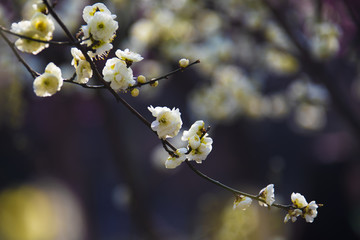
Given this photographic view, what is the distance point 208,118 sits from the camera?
337cm

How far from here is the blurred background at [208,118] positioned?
2729 millimetres

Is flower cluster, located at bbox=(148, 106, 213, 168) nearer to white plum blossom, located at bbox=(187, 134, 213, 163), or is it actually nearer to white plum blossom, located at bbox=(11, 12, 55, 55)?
white plum blossom, located at bbox=(187, 134, 213, 163)

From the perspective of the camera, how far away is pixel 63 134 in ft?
18.8

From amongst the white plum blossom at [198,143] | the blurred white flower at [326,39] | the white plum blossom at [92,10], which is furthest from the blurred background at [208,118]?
the white plum blossom at [198,143]

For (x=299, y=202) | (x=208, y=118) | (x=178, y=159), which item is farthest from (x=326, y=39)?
(x=178, y=159)

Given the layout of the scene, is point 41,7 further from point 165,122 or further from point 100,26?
point 165,122

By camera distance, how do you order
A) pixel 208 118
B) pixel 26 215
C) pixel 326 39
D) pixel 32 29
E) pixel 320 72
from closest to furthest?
pixel 32 29 → pixel 326 39 → pixel 320 72 → pixel 208 118 → pixel 26 215

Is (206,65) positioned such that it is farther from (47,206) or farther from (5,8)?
(47,206)

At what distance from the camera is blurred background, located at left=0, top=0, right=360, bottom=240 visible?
8.95ft

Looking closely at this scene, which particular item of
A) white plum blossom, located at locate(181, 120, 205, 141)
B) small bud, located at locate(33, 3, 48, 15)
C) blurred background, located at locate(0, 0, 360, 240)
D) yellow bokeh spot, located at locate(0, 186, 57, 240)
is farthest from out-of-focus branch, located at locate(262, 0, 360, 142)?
yellow bokeh spot, located at locate(0, 186, 57, 240)

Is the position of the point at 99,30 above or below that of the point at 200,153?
above

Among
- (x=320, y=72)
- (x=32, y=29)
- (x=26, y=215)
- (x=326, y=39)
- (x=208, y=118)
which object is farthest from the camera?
(x=26, y=215)

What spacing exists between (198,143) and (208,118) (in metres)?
2.21

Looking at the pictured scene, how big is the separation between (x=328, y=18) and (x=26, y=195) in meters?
5.64
